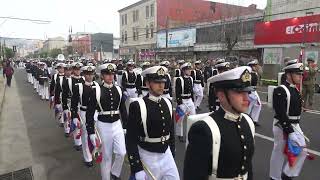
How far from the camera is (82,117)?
25.7 ft

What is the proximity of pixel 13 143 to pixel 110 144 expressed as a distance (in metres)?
4.76

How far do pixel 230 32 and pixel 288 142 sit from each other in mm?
29424

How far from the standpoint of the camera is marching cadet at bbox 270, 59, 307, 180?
567cm

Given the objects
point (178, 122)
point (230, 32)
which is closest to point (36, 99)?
point (178, 122)

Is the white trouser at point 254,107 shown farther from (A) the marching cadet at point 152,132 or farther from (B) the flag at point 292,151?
(A) the marching cadet at point 152,132

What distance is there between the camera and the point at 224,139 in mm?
2725

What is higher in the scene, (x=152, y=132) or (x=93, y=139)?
(x=152, y=132)

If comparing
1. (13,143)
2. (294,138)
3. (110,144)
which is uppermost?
(294,138)

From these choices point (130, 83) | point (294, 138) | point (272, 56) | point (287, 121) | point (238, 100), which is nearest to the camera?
point (238, 100)

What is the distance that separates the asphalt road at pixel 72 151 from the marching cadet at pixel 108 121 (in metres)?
0.96

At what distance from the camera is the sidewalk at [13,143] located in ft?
25.3

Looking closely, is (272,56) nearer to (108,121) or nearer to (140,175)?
(108,121)

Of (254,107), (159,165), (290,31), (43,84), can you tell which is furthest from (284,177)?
(290,31)

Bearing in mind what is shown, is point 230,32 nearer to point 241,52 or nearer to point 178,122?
point 241,52
